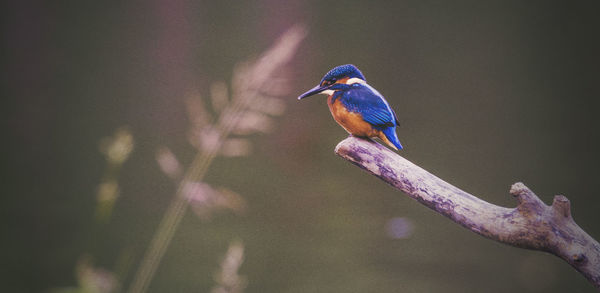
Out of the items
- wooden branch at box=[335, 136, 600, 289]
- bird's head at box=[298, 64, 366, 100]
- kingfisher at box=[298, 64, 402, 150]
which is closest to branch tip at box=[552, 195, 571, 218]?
wooden branch at box=[335, 136, 600, 289]

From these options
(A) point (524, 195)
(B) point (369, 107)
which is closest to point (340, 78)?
(B) point (369, 107)

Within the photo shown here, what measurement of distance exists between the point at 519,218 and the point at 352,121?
241 millimetres

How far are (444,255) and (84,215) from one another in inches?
40.7

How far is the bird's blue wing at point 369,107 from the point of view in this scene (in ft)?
1.97

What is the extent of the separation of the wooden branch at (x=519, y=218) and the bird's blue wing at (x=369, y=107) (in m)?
0.07

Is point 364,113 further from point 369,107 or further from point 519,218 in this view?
point 519,218

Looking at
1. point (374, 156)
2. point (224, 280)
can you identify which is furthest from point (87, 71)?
point (374, 156)

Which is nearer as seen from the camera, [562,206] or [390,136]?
[562,206]

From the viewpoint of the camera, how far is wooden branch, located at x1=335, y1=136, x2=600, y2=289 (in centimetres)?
48

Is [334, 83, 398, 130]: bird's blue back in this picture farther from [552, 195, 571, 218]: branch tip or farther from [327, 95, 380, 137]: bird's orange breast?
[552, 195, 571, 218]: branch tip

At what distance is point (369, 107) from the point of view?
0.60 m

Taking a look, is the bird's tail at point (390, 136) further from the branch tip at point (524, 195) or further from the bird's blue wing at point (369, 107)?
the branch tip at point (524, 195)

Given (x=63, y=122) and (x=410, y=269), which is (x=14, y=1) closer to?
(x=63, y=122)

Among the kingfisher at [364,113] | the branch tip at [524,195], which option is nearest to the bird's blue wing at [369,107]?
the kingfisher at [364,113]
